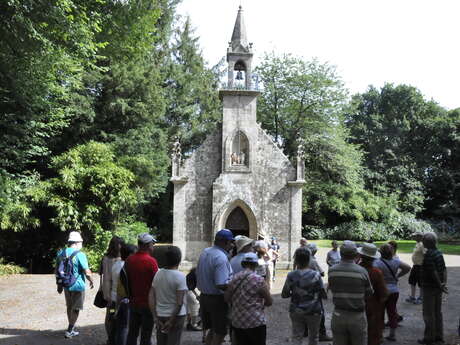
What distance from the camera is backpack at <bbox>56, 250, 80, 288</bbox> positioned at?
7852mm

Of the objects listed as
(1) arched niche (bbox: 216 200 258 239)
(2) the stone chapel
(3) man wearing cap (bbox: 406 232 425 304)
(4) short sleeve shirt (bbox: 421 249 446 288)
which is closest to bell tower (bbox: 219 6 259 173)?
(2) the stone chapel

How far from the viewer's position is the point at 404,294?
13289 millimetres

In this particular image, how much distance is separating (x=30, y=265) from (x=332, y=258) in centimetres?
1559

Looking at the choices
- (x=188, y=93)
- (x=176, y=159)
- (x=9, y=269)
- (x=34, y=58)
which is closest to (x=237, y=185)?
(x=176, y=159)

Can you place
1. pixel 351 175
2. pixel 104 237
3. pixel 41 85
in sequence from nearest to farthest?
pixel 41 85 < pixel 104 237 < pixel 351 175

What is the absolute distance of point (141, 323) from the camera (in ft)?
20.0

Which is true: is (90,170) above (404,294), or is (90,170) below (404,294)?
above

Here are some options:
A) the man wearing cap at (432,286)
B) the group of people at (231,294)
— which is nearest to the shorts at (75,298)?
the group of people at (231,294)

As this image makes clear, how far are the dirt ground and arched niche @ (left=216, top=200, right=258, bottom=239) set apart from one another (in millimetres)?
4994

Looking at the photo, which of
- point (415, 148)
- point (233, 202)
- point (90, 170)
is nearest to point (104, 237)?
point (90, 170)

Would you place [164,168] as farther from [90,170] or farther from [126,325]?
[126,325]

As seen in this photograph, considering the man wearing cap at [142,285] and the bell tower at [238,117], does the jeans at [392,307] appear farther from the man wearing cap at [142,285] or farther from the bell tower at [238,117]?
the bell tower at [238,117]

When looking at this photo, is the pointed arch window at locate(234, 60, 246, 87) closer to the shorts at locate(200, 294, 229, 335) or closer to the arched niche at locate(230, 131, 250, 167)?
the arched niche at locate(230, 131, 250, 167)

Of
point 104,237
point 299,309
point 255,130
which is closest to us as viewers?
point 299,309
